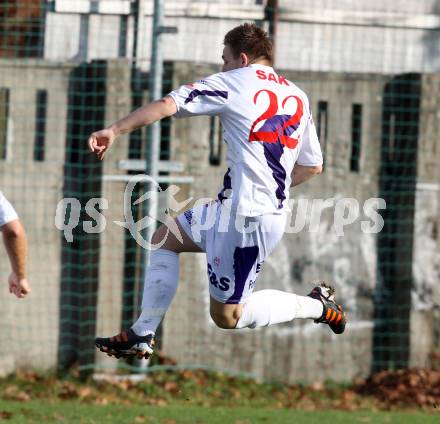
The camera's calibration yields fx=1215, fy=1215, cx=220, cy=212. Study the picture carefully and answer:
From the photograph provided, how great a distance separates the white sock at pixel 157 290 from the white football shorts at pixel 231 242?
0.73ft

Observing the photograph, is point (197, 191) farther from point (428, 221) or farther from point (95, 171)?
point (428, 221)

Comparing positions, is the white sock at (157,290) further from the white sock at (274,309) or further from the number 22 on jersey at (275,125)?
the number 22 on jersey at (275,125)

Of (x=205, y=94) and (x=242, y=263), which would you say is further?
(x=242, y=263)

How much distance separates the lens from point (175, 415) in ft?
28.6

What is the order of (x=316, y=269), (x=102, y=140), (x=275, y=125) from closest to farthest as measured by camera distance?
(x=102, y=140) < (x=275, y=125) < (x=316, y=269)

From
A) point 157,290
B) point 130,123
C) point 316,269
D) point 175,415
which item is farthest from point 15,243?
point 316,269

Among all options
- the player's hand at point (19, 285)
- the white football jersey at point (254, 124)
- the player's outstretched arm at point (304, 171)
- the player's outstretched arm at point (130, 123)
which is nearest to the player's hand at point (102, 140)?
the player's outstretched arm at point (130, 123)

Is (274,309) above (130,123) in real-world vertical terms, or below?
below

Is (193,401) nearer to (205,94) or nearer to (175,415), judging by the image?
(175,415)

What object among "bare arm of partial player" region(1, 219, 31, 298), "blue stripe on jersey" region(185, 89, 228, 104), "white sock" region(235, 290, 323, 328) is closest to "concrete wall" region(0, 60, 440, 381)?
"white sock" region(235, 290, 323, 328)

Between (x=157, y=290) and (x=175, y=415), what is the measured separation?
7.27 ft

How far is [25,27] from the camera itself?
10.5 meters

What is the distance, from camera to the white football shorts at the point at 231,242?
6477 millimetres

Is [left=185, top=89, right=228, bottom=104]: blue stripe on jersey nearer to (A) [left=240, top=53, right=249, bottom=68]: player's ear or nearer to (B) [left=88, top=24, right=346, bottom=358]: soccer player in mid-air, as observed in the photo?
(B) [left=88, top=24, right=346, bottom=358]: soccer player in mid-air
